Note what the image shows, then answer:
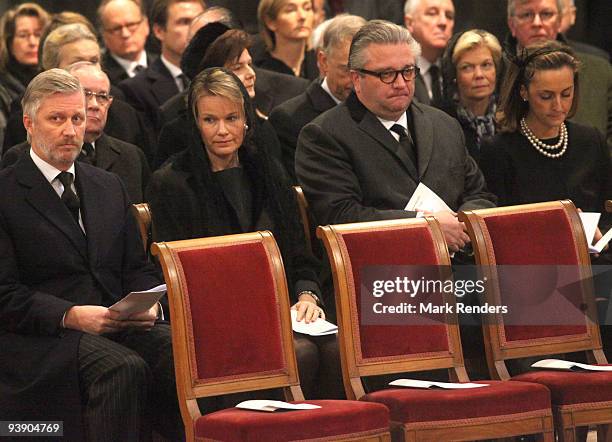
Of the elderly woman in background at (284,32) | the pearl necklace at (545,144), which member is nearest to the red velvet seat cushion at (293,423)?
the pearl necklace at (545,144)

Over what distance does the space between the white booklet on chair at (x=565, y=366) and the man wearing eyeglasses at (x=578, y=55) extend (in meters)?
1.99

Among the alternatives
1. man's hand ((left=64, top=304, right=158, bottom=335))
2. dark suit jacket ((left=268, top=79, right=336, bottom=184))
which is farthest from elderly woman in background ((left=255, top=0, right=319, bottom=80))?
man's hand ((left=64, top=304, right=158, bottom=335))

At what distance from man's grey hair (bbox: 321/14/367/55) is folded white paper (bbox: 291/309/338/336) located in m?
1.60

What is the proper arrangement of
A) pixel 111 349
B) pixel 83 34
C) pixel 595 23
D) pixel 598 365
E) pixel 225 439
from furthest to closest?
pixel 595 23 < pixel 83 34 < pixel 598 365 < pixel 111 349 < pixel 225 439

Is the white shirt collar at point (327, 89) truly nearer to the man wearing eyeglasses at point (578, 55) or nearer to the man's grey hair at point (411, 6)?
the man wearing eyeglasses at point (578, 55)

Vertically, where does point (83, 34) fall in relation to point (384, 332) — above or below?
above

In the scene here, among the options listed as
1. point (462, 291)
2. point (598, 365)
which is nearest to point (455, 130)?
point (462, 291)

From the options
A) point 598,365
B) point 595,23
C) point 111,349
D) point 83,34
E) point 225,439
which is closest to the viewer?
point 225,439

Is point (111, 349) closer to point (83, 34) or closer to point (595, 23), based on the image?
point (83, 34)

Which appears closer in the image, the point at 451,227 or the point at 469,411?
the point at 469,411

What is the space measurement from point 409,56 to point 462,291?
3.25ft

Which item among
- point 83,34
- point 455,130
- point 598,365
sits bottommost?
point 598,365

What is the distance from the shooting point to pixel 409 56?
5227 millimetres

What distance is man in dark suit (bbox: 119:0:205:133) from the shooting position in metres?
6.65
